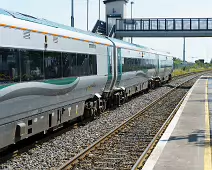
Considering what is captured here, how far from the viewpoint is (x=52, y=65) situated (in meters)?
10.0

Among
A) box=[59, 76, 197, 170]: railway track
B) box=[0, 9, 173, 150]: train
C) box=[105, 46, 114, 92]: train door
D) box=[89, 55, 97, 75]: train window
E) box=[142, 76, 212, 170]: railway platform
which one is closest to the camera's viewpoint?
box=[142, 76, 212, 170]: railway platform

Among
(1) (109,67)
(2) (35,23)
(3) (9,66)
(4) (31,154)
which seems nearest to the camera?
(3) (9,66)

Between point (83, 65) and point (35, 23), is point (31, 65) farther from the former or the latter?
point (83, 65)

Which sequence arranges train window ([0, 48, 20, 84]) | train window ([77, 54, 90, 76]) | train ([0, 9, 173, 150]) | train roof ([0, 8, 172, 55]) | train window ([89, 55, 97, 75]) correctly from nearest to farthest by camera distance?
train window ([0, 48, 20, 84]) < train ([0, 9, 173, 150]) < train roof ([0, 8, 172, 55]) < train window ([77, 54, 90, 76]) < train window ([89, 55, 97, 75])

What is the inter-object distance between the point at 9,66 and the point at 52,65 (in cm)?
215

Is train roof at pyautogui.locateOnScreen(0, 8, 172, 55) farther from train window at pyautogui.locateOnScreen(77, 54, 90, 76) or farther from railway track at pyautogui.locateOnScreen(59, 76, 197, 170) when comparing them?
railway track at pyautogui.locateOnScreen(59, 76, 197, 170)

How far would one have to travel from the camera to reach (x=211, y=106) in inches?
738

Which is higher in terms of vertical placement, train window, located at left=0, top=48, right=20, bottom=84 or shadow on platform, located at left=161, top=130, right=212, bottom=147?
train window, located at left=0, top=48, right=20, bottom=84

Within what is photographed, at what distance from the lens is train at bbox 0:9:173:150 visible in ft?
26.2

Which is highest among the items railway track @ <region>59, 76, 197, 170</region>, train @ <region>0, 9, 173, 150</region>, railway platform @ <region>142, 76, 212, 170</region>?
train @ <region>0, 9, 173, 150</region>

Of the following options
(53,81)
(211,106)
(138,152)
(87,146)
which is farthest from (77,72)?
(211,106)

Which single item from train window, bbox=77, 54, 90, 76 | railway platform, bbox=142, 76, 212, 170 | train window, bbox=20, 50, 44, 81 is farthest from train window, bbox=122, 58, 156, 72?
train window, bbox=20, 50, 44, 81

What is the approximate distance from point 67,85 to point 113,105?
7.81 meters

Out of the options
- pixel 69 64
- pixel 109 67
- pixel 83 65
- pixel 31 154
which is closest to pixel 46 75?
pixel 69 64
